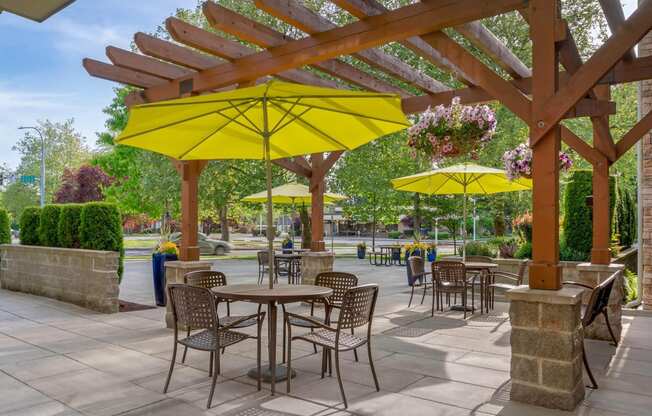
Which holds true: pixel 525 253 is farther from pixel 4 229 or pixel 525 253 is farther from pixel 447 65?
pixel 4 229

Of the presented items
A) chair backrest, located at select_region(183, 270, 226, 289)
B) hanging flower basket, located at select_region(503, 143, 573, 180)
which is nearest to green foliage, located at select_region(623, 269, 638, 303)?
hanging flower basket, located at select_region(503, 143, 573, 180)

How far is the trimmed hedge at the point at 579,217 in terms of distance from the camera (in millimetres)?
8602

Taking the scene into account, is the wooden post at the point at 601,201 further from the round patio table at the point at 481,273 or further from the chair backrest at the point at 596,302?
the round patio table at the point at 481,273

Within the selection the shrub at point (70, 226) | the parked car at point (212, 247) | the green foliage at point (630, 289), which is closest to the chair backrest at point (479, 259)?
the green foliage at point (630, 289)

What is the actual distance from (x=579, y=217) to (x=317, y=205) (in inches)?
186

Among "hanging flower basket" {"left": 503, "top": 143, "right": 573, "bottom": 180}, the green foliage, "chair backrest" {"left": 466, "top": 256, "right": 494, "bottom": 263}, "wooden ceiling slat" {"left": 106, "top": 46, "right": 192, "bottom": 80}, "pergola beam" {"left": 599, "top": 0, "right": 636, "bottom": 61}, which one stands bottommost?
the green foliage

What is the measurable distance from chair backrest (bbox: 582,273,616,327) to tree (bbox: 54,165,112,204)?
29.5 meters

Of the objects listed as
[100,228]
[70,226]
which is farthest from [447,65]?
Result: [70,226]

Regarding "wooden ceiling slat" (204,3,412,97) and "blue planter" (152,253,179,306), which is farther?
"blue planter" (152,253,179,306)

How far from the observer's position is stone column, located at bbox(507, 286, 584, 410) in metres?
3.40

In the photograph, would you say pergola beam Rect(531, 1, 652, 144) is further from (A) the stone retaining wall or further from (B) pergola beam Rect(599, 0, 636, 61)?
(A) the stone retaining wall

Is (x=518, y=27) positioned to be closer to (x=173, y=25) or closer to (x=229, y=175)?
(x=229, y=175)

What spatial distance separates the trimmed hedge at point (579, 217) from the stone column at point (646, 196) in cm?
108

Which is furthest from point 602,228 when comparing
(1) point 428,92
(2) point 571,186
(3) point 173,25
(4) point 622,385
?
(3) point 173,25
